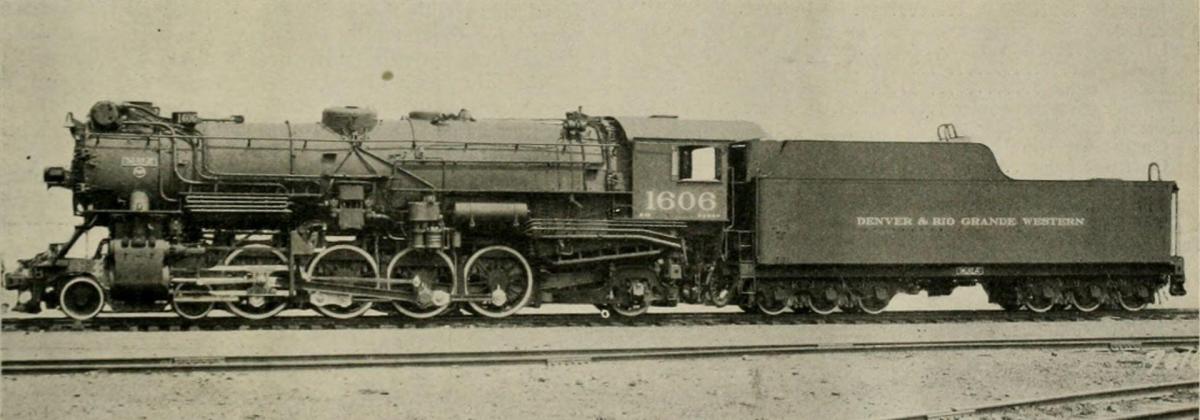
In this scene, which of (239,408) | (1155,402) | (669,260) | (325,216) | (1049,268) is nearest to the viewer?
(239,408)

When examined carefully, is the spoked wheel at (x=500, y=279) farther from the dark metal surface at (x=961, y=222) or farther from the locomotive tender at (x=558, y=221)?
the dark metal surface at (x=961, y=222)

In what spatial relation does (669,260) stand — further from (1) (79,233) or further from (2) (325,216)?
(1) (79,233)

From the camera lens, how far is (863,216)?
1627 centimetres

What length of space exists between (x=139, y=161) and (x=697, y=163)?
691 cm

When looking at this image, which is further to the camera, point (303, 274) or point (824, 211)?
point (824, 211)

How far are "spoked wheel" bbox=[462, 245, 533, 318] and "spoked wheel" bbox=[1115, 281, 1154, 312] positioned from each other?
28.8 ft

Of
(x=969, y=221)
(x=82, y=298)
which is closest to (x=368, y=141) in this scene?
(x=82, y=298)

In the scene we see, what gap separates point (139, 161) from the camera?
14102mm

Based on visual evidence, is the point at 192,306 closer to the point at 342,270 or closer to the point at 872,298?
the point at 342,270

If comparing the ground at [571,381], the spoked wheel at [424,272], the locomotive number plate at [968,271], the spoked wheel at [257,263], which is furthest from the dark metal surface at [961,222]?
the spoked wheel at [257,263]

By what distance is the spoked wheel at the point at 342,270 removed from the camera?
567 inches

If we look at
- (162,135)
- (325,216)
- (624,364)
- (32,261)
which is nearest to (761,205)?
(624,364)

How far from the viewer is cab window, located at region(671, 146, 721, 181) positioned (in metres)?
15.8

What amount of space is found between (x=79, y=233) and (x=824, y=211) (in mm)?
9341
